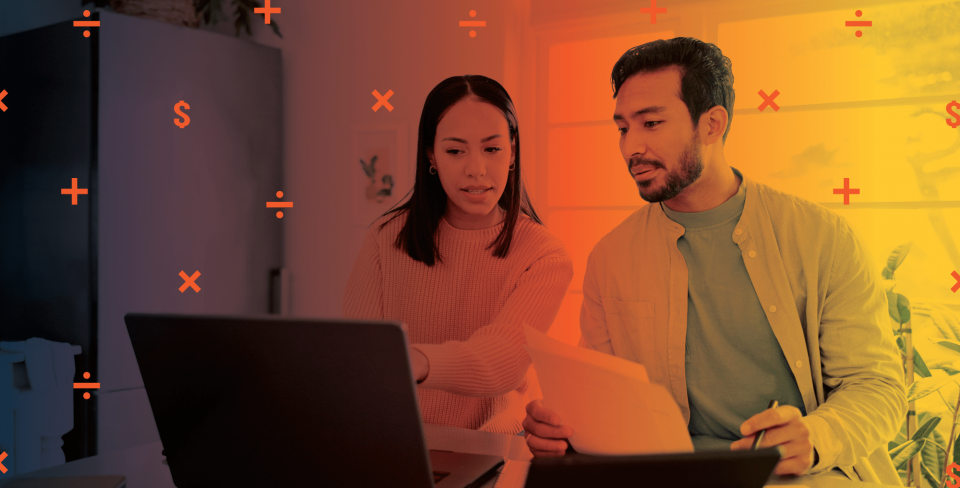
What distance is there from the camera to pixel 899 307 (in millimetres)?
1921

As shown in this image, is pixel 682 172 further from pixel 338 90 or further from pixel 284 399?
pixel 338 90

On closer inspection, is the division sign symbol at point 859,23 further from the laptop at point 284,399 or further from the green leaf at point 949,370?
the laptop at point 284,399

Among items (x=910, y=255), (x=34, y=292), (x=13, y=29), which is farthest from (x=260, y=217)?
(x=910, y=255)

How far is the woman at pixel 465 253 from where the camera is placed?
141 centimetres

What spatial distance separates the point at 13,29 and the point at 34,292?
3.75 feet

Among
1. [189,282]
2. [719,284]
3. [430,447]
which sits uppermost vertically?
[719,284]

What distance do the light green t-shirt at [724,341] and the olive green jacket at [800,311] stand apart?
0.08ft

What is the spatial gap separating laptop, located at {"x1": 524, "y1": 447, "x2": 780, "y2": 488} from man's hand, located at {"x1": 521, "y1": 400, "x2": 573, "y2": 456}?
1.18 feet

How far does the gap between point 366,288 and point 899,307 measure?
1.56 m

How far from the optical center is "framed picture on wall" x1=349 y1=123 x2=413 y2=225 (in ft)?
8.79

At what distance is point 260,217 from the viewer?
2.88m

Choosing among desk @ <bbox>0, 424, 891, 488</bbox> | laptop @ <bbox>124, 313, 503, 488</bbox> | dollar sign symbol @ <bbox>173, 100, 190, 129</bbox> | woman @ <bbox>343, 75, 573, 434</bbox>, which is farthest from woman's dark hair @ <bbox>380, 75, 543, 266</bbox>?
dollar sign symbol @ <bbox>173, 100, 190, 129</bbox>

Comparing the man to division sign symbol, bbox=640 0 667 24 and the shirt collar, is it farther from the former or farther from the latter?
division sign symbol, bbox=640 0 667 24

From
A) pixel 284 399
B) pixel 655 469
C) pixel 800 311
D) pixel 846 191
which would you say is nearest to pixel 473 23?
pixel 846 191
